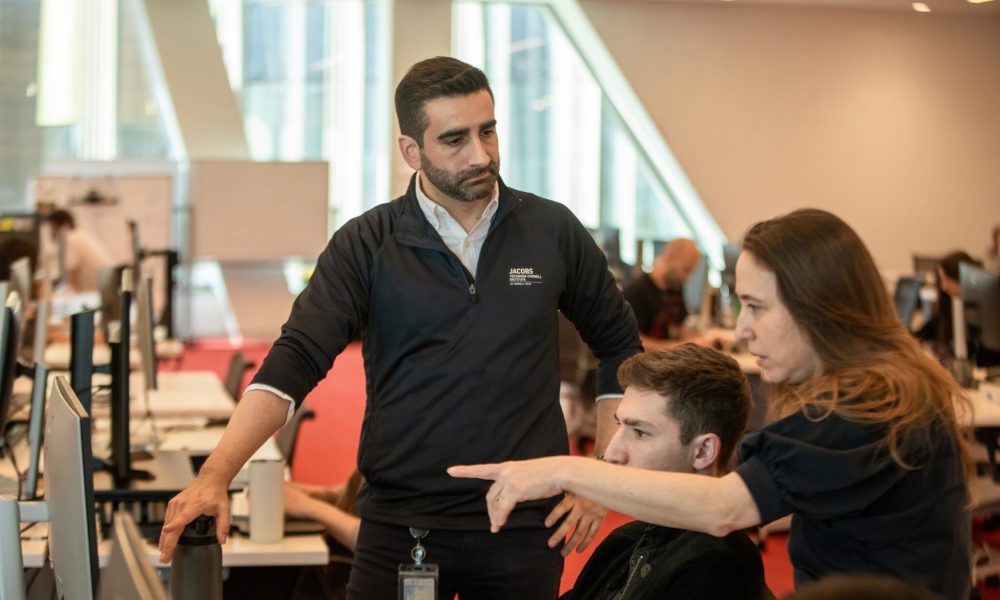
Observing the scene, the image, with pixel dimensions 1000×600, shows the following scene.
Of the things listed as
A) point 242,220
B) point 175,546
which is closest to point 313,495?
point 175,546

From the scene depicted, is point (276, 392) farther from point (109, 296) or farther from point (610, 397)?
point (109, 296)

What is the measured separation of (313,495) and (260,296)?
890cm

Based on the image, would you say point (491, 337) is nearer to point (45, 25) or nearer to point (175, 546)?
point (175, 546)

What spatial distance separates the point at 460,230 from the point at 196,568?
0.97 metres

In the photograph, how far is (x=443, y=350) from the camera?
2445mm

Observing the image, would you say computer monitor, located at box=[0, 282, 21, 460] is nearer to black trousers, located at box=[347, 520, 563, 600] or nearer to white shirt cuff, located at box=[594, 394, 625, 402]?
black trousers, located at box=[347, 520, 563, 600]

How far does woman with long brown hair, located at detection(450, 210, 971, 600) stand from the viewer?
1746 millimetres

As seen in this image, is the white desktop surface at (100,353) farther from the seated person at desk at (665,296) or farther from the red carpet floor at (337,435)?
the seated person at desk at (665,296)

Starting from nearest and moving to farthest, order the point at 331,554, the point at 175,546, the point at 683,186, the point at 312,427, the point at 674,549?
the point at 175,546, the point at 674,549, the point at 331,554, the point at 312,427, the point at 683,186

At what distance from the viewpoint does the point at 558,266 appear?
2.58 metres

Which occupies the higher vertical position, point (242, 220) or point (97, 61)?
point (97, 61)

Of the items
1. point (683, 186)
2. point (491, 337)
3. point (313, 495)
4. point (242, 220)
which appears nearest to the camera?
point (491, 337)

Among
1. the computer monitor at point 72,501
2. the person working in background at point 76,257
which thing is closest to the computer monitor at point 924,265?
the person working in background at point 76,257

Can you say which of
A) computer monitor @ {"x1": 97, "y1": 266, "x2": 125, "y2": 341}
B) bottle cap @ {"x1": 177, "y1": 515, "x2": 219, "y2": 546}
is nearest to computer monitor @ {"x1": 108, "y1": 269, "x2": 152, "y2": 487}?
bottle cap @ {"x1": 177, "y1": 515, "x2": 219, "y2": 546}
